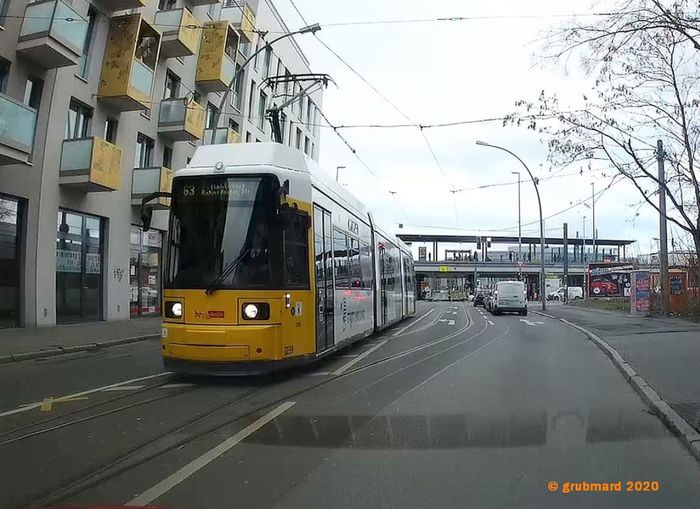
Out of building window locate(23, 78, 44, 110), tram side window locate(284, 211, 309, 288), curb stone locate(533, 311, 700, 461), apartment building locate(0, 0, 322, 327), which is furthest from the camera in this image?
building window locate(23, 78, 44, 110)

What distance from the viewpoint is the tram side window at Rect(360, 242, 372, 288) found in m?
14.3

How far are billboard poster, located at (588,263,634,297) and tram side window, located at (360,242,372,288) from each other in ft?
144

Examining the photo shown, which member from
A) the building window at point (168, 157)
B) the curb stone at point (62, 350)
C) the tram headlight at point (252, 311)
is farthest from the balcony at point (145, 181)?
the tram headlight at point (252, 311)

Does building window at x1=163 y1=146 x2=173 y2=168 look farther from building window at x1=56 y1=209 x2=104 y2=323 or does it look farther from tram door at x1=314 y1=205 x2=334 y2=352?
tram door at x1=314 y1=205 x2=334 y2=352

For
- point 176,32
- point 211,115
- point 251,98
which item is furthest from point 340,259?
point 251,98

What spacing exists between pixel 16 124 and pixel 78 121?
4885mm

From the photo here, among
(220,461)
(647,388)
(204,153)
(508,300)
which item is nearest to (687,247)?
(508,300)

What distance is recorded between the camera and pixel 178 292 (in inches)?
348

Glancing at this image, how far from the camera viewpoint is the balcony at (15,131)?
1481 cm

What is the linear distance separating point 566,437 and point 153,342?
41.4 feet

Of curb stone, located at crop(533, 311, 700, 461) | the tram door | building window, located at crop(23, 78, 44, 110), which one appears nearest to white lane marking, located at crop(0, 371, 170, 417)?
the tram door

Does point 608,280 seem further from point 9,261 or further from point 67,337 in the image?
point 9,261

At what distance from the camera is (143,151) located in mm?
23875

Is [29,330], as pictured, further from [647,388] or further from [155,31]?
[647,388]
